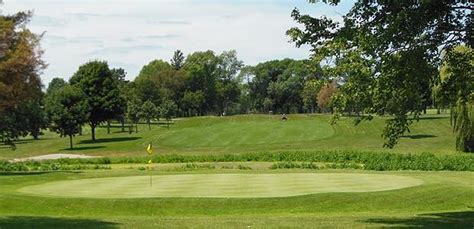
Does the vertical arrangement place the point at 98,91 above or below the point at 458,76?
above

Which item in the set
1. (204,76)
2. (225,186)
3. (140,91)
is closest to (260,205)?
(225,186)

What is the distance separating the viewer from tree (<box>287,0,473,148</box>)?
12.6 meters

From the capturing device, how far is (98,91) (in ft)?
297

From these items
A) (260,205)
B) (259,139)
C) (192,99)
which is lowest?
(259,139)

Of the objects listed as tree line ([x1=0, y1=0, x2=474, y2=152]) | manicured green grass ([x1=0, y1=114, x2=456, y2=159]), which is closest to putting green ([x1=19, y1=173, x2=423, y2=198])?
tree line ([x1=0, y1=0, x2=474, y2=152])

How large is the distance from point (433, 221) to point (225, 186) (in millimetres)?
10773

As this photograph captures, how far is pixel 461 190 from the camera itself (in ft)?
76.8

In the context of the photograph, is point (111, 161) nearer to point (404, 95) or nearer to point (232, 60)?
point (404, 95)

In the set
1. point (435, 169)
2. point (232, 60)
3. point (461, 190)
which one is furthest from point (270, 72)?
point (461, 190)

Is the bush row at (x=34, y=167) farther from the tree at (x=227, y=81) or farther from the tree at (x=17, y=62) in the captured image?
the tree at (x=227, y=81)

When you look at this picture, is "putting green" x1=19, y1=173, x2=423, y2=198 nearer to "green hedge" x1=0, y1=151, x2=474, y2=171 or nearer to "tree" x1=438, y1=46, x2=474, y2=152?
"tree" x1=438, y1=46, x2=474, y2=152

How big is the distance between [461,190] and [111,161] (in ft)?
117

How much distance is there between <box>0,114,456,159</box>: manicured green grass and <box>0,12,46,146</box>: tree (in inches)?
1114

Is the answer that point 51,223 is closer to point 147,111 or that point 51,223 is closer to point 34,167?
point 34,167
